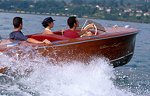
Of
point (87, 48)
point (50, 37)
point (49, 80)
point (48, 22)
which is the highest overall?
point (48, 22)

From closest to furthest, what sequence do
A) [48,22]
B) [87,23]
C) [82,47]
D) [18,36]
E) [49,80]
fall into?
[49,80] < [18,36] < [82,47] < [48,22] < [87,23]

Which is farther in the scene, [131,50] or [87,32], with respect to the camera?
[131,50]

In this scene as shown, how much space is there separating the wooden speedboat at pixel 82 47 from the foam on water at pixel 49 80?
155mm

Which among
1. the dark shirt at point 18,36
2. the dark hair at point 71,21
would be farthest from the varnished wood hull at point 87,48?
the dark hair at point 71,21

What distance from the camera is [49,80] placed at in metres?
7.83

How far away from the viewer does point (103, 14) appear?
6316cm

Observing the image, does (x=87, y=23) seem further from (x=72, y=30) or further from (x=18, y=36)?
(x=18, y=36)

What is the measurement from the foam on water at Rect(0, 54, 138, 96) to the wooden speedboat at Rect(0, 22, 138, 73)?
0.15 m

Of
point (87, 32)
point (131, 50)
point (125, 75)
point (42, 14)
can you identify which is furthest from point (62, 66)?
point (42, 14)

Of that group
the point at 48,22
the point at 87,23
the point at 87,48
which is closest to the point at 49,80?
the point at 87,48

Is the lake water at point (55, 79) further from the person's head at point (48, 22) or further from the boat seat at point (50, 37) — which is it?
the person's head at point (48, 22)

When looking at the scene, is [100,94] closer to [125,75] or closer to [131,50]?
[131,50]

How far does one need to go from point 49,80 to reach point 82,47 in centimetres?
122

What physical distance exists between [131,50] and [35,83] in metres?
3.68
